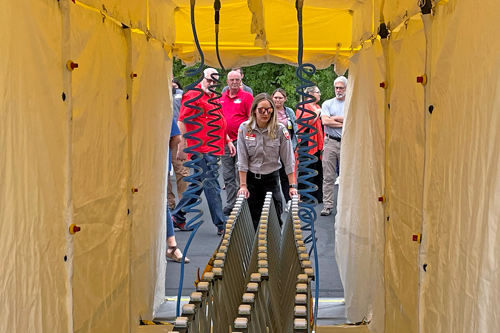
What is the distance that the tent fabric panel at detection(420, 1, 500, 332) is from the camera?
255 cm

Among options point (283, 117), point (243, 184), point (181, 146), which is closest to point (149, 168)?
point (243, 184)

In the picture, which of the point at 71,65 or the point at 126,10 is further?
the point at 126,10

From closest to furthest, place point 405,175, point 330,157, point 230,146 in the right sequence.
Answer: point 405,175 → point 230,146 → point 330,157

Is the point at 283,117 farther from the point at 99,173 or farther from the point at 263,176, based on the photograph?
the point at 99,173

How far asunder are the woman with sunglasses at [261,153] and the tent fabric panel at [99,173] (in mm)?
2452

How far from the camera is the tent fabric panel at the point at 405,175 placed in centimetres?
417

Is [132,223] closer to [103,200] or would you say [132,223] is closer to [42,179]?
[103,200]

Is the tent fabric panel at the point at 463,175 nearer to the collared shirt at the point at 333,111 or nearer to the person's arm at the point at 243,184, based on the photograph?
the person's arm at the point at 243,184

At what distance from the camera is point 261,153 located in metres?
7.92

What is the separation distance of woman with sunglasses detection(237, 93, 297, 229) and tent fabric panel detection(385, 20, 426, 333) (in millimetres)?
2703

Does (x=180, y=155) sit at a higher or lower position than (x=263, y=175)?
higher

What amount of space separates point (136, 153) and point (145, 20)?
1.02 meters

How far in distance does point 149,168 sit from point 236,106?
3.32 metres

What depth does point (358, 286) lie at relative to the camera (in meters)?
6.77
